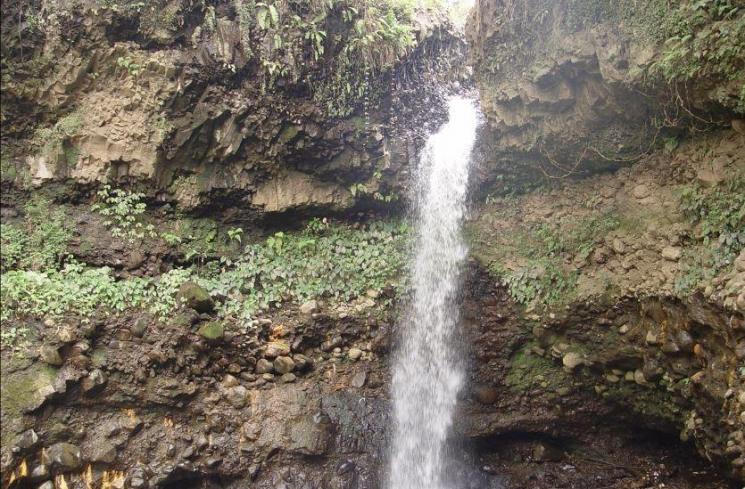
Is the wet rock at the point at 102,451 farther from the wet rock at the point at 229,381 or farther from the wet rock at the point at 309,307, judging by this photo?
the wet rock at the point at 309,307

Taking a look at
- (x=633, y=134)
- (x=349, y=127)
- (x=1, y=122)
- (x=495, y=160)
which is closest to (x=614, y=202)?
(x=633, y=134)

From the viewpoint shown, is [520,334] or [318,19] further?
[318,19]

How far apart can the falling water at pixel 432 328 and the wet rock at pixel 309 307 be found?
1427mm

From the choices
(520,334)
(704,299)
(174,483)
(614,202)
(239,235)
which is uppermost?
(614,202)

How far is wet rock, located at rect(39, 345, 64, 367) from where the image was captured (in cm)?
582

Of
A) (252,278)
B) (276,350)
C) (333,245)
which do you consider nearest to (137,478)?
(276,350)

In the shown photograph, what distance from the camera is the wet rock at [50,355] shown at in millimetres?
5824

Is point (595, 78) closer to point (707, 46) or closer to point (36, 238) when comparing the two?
point (707, 46)

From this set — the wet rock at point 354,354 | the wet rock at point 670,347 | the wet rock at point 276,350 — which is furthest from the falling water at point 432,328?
the wet rock at point 670,347

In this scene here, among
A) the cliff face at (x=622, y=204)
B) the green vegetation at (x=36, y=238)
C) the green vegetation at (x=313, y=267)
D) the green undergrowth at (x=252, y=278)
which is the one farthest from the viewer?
the green vegetation at (x=313, y=267)

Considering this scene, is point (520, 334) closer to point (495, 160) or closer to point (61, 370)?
point (495, 160)

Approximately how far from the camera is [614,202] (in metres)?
7.12

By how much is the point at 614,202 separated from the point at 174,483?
7176 millimetres

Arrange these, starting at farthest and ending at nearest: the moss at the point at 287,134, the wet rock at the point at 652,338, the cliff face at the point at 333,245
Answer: the moss at the point at 287,134, the wet rock at the point at 652,338, the cliff face at the point at 333,245
